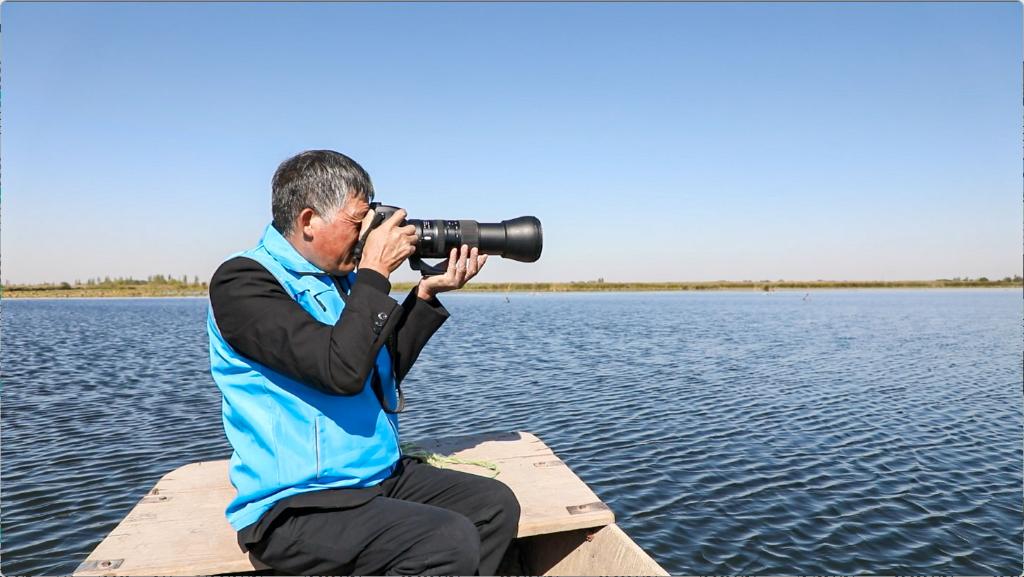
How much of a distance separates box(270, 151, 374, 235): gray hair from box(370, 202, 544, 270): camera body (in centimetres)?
31

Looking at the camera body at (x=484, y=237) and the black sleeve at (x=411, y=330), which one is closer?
the camera body at (x=484, y=237)

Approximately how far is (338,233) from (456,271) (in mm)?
544

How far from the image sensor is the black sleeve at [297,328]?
7.86 ft

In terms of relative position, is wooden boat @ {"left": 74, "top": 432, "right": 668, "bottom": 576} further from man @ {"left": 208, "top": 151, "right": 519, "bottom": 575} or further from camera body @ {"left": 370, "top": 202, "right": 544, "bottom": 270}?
camera body @ {"left": 370, "top": 202, "right": 544, "bottom": 270}

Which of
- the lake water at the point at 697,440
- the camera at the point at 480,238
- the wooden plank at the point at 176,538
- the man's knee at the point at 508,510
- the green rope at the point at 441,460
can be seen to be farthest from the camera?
the lake water at the point at 697,440

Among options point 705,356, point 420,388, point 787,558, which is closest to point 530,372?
point 420,388

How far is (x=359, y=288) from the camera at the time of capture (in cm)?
253

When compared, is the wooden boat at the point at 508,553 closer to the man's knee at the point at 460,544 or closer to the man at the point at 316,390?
the man at the point at 316,390

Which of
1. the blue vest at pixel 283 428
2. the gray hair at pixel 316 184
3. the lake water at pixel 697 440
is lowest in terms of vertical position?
the lake water at pixel 697 440

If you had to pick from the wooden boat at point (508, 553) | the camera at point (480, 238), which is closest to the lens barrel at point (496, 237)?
the camera at point (480, 238)

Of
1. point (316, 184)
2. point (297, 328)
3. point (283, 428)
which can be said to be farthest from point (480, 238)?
point (283, 428)

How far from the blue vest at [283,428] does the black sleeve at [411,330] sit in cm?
44

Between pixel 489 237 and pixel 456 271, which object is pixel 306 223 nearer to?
pixel 456 271

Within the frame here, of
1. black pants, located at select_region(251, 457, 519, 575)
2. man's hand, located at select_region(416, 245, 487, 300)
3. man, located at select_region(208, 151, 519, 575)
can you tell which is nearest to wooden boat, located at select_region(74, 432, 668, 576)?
black pants, located at select_region(251, 457, 519, 575)
